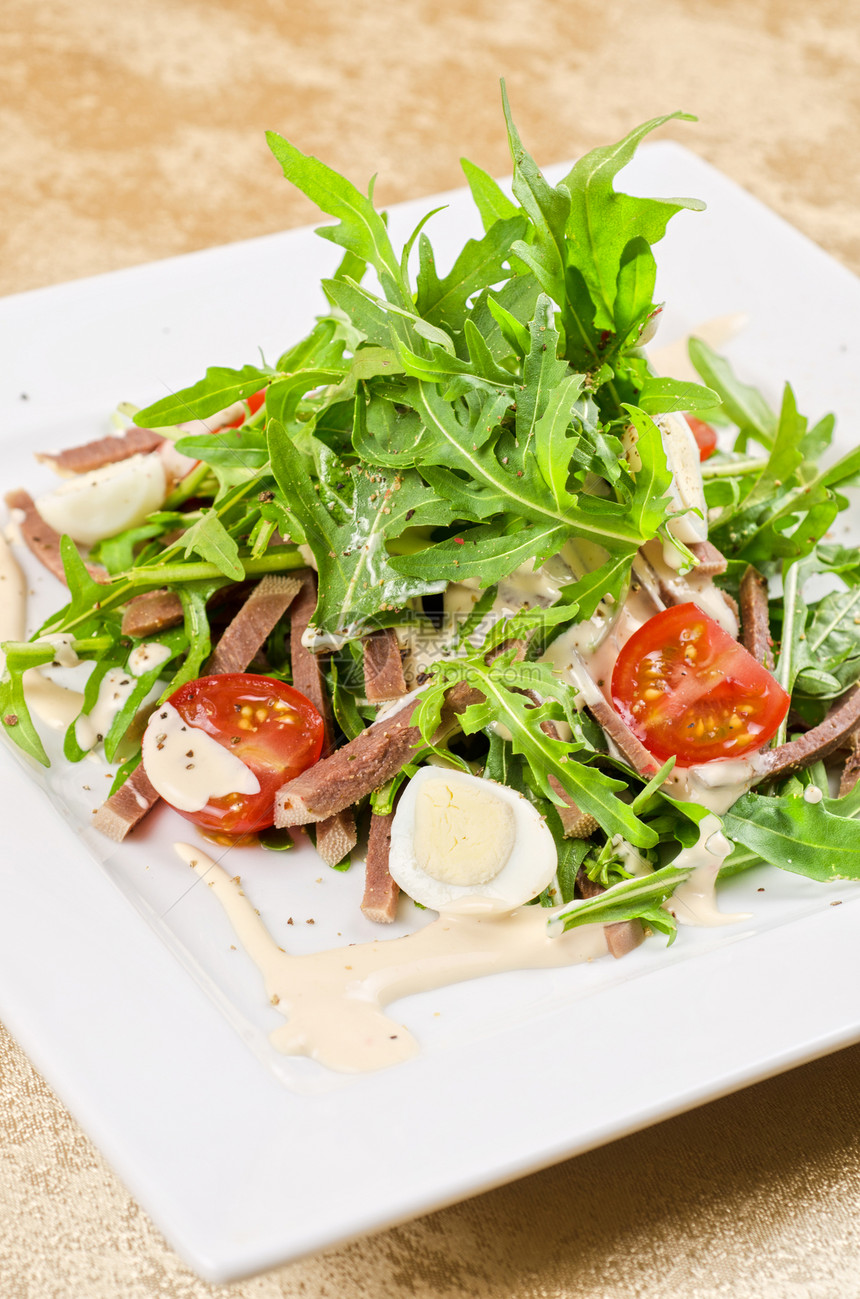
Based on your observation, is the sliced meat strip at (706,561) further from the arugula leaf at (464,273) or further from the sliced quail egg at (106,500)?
the sliced quail egg at (106,500)

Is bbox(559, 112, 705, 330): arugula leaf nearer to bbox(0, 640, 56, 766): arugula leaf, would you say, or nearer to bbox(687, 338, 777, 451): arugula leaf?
bbox(687, 338, 777, 451): arugula leaf

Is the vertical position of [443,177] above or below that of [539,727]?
above

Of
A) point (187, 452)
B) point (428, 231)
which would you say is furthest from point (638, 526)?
point (428, 231)

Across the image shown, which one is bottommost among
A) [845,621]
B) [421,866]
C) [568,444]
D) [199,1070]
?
[845,621]

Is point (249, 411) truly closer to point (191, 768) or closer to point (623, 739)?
point (191, 768)

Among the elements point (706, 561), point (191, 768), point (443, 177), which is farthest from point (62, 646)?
point (443, 177)

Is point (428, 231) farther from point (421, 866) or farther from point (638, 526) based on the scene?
point (421, 866)

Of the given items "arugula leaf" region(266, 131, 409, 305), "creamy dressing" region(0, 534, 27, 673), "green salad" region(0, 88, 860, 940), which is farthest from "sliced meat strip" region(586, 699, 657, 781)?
"creamy dressing" region(0, 534, 27, 673)
